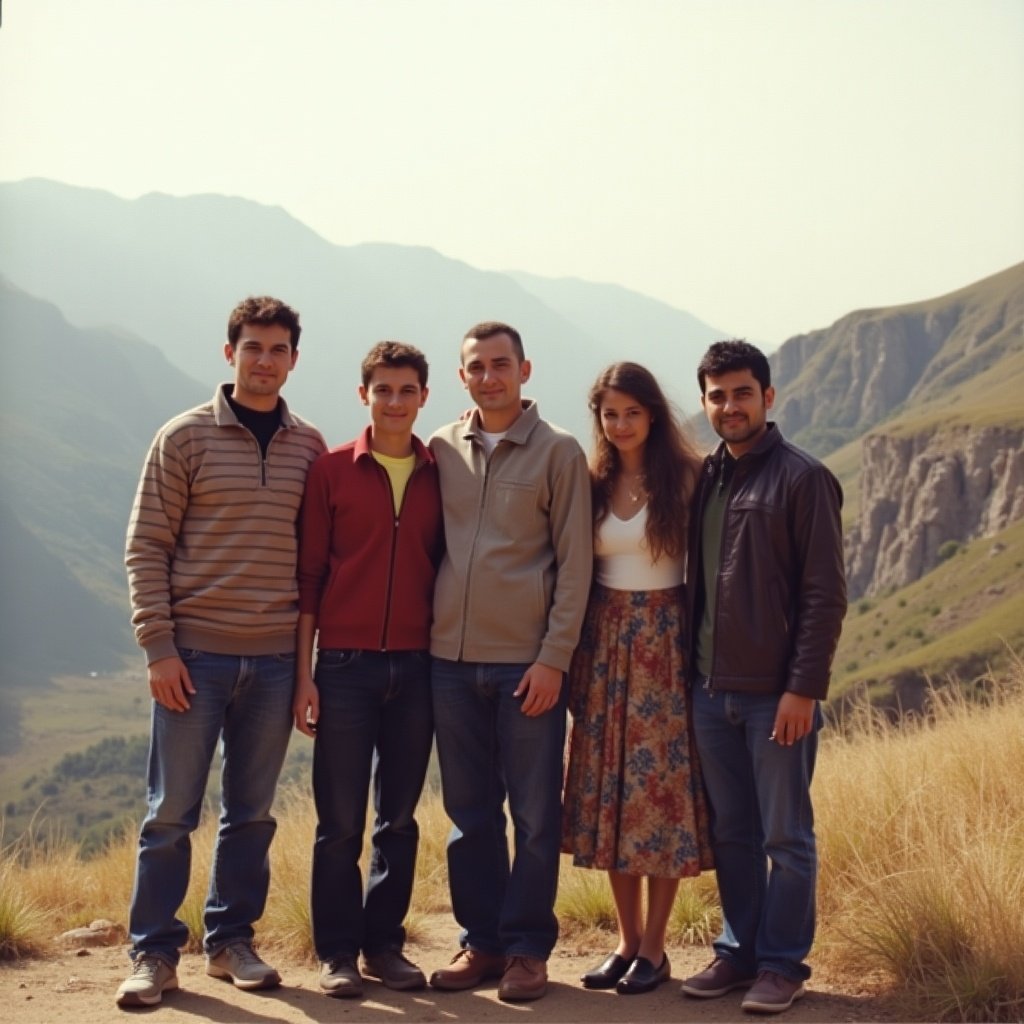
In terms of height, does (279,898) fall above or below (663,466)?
below

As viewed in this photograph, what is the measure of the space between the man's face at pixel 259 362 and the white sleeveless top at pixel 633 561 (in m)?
1.57

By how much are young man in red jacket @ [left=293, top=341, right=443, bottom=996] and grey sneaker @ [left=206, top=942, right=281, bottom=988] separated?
0.80 ft

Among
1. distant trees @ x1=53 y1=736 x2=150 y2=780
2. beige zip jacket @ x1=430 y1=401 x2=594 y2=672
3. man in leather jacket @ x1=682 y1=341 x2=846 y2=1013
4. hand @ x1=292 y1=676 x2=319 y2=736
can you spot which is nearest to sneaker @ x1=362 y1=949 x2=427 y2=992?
hand @ x1=292 y1=676 x2=319 y2=736

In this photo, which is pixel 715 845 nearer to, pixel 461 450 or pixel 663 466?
pixel 663 466

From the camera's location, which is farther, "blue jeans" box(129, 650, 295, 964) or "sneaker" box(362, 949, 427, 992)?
"sneaker" box(362, 949, 427, 992)

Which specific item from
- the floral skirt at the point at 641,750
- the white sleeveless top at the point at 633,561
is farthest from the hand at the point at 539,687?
the white sleeveless top at the point at 633,561

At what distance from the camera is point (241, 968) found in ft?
17.1

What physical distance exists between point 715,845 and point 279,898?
249 cm

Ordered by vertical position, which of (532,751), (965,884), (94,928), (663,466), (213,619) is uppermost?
(663,466)

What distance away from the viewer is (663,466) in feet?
16.9

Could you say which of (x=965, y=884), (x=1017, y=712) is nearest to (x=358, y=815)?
(x=965, y=884)

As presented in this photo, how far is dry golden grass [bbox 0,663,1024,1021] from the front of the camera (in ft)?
15.8

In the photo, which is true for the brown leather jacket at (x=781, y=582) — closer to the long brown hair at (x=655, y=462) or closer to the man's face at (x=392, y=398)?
the long brown hair at (x=655, y=462)

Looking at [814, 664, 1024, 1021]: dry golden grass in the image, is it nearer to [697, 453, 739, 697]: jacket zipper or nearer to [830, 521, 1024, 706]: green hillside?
[697, 453, 739, 697]: jacket zipper
